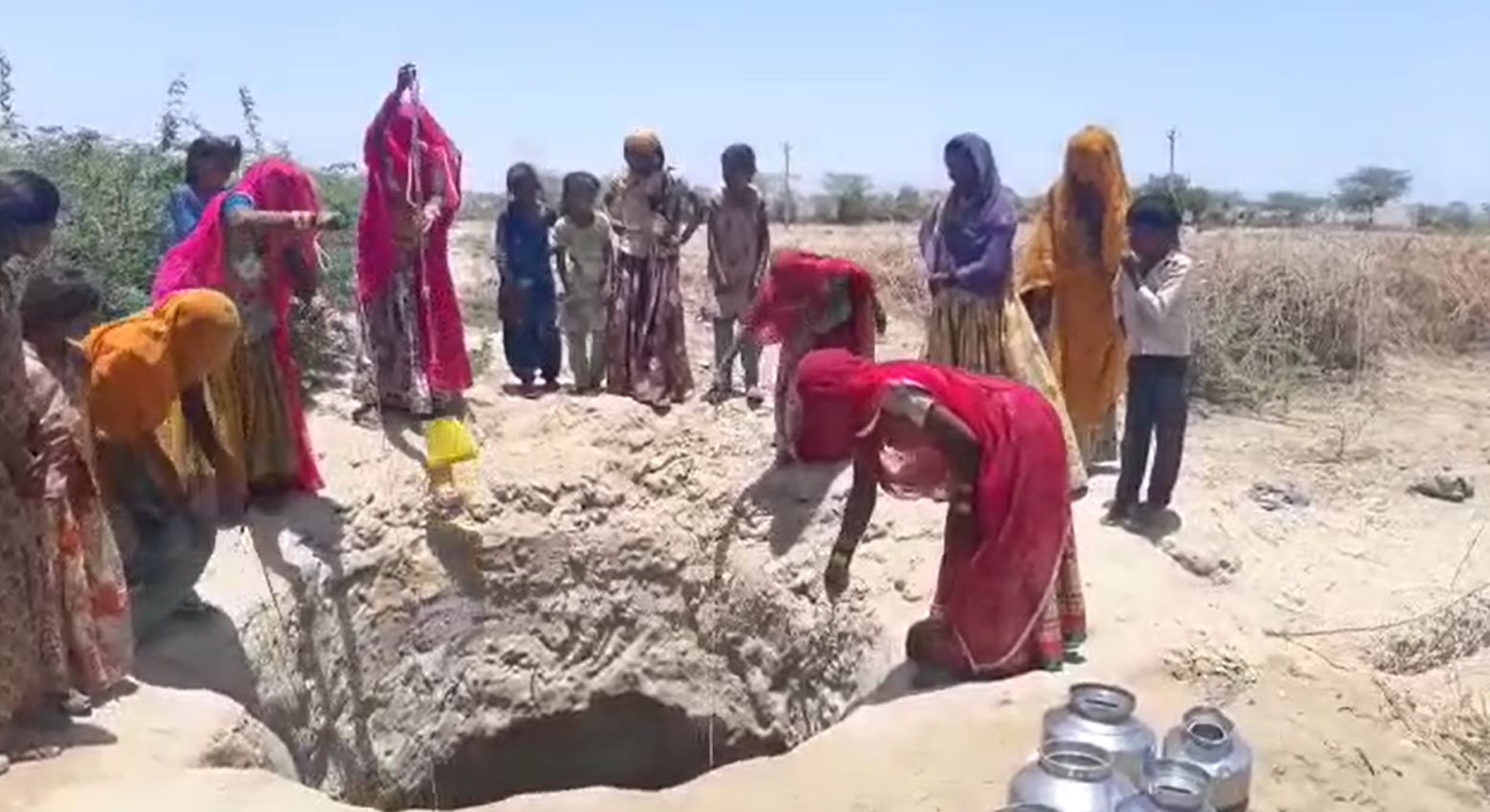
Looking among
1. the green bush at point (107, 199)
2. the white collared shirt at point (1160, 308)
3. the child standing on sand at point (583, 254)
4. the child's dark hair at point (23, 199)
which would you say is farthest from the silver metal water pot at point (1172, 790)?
the green bush at point (107, 199)

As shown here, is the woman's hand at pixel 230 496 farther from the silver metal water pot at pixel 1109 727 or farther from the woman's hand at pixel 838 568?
the silver metal water pot at pixel 1109 727

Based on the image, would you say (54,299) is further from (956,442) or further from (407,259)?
(956,442)

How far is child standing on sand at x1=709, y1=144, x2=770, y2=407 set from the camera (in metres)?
7.56

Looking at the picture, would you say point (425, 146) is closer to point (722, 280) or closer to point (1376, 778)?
point (722, 280)

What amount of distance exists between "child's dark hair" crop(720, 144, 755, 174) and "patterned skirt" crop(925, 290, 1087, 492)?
145 centimetres

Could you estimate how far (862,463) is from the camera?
Answer: 4.92 metres

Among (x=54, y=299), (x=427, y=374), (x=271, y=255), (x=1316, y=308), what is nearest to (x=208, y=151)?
(x=271, y=255)

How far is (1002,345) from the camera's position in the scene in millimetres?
6512

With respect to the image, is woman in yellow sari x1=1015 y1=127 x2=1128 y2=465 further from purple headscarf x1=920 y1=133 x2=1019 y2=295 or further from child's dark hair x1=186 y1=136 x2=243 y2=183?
child's dark hair x1=186 y1=136 x2=243 y2=183

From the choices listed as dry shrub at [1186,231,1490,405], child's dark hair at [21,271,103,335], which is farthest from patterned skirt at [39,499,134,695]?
dry shrub at [1186,231,1490,405]

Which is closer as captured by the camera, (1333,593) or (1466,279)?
(1333,593)

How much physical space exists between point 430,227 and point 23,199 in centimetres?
289

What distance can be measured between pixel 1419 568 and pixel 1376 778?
251 centimetres

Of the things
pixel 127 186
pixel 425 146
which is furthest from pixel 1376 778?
pixel 127 186
